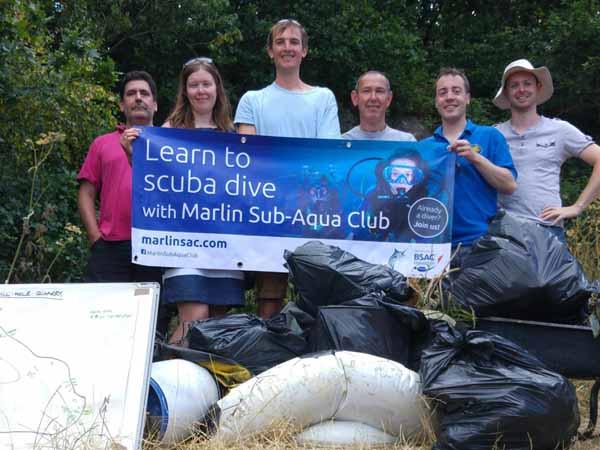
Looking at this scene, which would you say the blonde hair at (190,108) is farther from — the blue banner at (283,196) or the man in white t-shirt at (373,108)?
the man in white t-shirt at (373,108)

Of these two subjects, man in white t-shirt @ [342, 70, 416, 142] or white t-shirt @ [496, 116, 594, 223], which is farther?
man in white t-shirt @ [342, 70, 416, 142]

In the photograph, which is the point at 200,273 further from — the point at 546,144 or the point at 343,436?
the point at 546,144

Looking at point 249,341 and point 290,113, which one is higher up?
point 290,113

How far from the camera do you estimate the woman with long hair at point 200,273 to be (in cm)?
531

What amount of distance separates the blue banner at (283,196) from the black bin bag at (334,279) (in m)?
0.59

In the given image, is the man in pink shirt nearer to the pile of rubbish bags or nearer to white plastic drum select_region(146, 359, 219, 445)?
the pile of rubbish bags

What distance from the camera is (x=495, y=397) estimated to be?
13.1ft

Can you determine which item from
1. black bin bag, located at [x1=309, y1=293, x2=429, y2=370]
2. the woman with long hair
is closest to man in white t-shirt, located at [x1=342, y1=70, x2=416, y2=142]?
the woman with long hair

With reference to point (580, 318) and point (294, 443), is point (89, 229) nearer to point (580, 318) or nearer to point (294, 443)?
point (294, 443)

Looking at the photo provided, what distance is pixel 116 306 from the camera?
441 centimetres

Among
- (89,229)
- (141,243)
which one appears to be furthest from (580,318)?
(89,229)

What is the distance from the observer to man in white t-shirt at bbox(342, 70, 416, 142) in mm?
5688

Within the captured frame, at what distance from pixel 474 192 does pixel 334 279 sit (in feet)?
3.77

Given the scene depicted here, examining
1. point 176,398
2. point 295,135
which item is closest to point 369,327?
point 176,398
